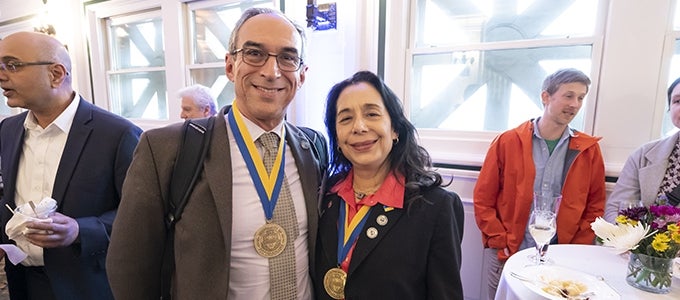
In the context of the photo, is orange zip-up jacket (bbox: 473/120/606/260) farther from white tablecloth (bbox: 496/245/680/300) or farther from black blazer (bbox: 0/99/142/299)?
black blazer (bbox: 0/99/142/299)

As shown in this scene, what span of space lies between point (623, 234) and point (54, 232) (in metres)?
2.15

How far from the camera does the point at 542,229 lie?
138cm

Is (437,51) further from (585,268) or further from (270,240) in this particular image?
(270,240)

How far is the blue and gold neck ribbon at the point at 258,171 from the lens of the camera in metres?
1.05

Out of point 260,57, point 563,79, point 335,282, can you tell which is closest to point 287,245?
point 335,282

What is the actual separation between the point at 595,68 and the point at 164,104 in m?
4.35

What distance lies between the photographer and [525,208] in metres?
1.98

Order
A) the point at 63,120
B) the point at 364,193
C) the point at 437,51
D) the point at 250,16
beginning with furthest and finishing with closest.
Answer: the point at 437,51 → the point at 63,120 → the point at 364,193 → the point at 250,16

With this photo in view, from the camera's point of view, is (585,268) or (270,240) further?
(585,268)

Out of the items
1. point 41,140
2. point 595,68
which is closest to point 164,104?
point 41,140

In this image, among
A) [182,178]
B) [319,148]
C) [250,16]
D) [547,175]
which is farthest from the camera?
[547,175]

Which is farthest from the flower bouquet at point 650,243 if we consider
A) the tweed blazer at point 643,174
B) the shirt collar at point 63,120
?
the shirt collar at point 63,120

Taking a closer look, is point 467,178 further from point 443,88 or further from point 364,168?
point 364,168

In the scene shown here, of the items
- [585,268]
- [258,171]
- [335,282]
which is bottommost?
[585,268]
